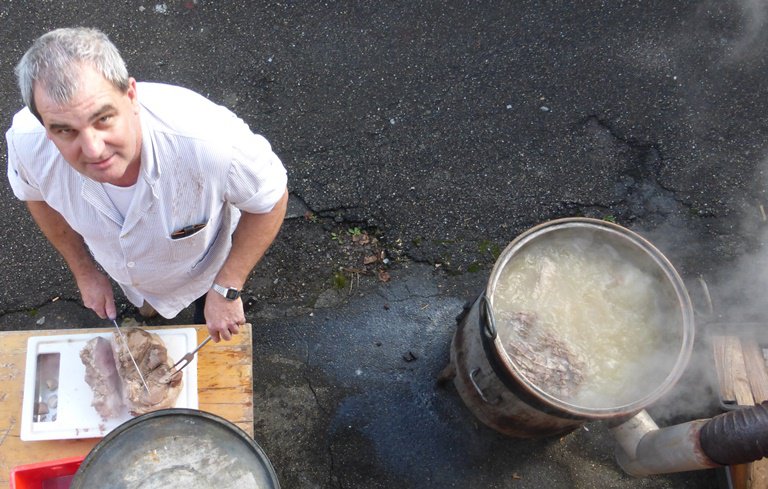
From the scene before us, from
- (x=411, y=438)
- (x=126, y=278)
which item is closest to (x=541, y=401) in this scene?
(x=411, y=438)

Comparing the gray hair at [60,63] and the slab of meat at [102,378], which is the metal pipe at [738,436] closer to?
the slab of meat at [102,378]

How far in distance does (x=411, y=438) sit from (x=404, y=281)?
3.47ft

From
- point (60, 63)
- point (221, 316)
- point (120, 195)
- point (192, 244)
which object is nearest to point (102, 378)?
point (221, 316)

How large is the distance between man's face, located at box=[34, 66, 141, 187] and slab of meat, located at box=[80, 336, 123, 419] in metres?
0.87

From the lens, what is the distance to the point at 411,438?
379 centimetres

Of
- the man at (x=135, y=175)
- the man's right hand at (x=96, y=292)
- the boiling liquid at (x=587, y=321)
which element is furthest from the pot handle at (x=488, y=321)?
the man's right hand at (x=96, y=292)

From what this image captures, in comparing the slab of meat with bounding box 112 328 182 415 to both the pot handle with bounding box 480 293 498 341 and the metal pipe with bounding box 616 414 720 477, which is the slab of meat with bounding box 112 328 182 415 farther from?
the metal pipe with bounding box 616 414 720 477

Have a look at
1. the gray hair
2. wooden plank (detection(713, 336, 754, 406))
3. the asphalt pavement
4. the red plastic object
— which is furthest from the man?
wooden plank (detection(713, 336, 754, 406))

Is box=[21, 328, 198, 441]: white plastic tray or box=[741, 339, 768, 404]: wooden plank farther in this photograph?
box=[741, 339, 768, 404]: wooden plank

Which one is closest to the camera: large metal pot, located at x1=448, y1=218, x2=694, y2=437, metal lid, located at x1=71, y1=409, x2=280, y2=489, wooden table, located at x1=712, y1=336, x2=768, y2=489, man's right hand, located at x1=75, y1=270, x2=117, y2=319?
metal lid, located at x1=71, y1=409, x2=280, y2=489

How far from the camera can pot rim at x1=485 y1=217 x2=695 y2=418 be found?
2.70 meters

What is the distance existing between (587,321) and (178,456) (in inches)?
85.6

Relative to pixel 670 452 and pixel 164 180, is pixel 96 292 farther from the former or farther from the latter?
pixel 670 452

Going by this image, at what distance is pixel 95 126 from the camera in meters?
1.95
